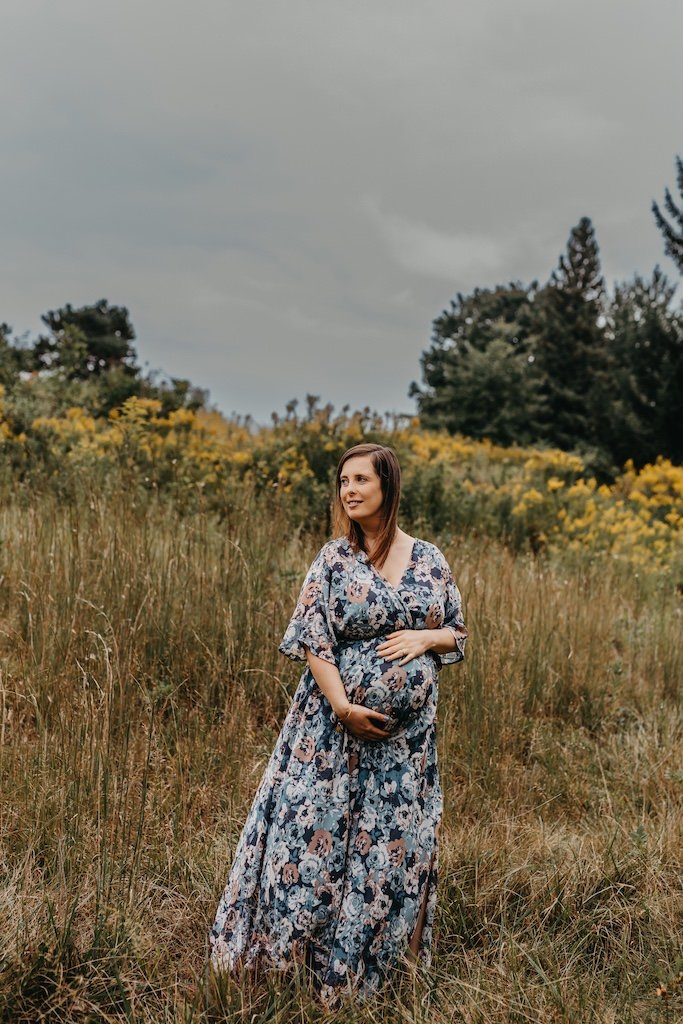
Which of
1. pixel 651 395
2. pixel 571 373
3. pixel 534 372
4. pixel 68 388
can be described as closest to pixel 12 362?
pixel 68 388

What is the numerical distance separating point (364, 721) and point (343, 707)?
0.23 ft

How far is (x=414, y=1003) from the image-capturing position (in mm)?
2277

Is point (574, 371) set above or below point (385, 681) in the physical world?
above

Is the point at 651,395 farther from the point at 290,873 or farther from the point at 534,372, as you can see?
the point at 290,873

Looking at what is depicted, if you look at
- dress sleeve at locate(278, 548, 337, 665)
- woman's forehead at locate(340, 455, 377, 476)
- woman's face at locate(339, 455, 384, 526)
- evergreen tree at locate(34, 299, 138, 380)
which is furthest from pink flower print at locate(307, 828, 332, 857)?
evergreen tree at locate(34, 299, 138, 380)

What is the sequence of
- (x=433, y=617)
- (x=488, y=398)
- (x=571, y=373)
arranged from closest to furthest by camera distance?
1. (x=433, y=617)
2. (x=488, y=398)
3. (x=571, y=373)

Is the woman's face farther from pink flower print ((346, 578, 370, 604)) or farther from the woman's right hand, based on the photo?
the woman's right hand

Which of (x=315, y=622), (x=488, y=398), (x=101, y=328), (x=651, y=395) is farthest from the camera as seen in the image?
(x=101, y=328)

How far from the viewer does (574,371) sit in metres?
29.8

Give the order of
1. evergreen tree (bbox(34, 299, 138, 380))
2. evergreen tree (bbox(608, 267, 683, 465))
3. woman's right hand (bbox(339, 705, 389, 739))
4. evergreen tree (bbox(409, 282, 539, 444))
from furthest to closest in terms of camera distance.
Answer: evergreen tree (bbox(34, 299, 138, 380)), evergreen tree (bbox(409, 282, 539, 444)), evergreen tree (bbox(608, 267, 683, 465)), woman's right hand (bbox(339, 705, 389, 739))

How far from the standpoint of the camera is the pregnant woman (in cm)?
230

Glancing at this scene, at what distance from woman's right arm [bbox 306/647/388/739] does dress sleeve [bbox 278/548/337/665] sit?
3 cm

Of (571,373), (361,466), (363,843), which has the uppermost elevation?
(571,373)

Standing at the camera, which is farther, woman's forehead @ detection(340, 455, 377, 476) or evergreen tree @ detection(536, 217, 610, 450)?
evergreen tree @ detection(536, 217, 610, 450)
